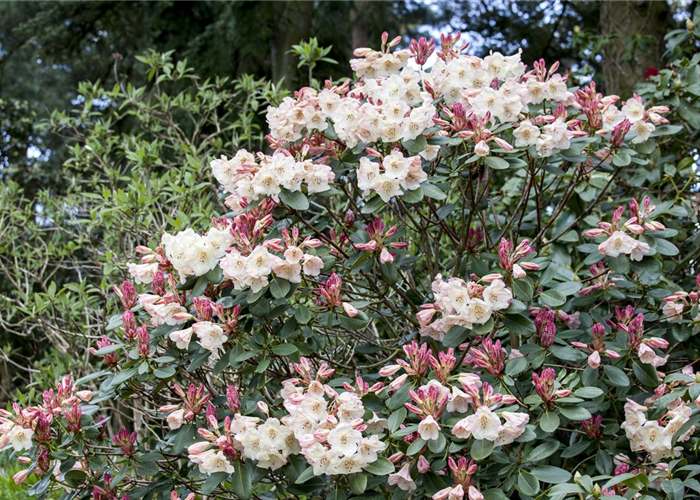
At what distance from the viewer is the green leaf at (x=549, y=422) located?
171 centimetres

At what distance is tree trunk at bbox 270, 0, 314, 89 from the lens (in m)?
5.48

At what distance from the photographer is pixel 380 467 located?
1652mm

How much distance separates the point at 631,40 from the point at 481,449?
11.3ft

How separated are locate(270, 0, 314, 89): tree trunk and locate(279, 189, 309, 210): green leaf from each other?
367 cm

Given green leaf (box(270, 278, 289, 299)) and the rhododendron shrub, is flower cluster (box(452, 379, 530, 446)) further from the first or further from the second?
green leaf (box(270, 278, 289, 299))

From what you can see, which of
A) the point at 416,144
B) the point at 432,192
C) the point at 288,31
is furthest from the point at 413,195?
the point at 288,31

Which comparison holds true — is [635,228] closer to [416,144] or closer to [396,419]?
[416,144]

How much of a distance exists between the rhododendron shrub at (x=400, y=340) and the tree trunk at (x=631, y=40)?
2.25 meters

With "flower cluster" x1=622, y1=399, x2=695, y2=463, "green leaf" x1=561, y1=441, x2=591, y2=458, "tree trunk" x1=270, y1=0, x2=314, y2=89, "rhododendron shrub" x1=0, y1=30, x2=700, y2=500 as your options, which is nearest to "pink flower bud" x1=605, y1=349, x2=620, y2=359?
"rhododendron shrub" x1=0, y1=30, x2=700, y2=500

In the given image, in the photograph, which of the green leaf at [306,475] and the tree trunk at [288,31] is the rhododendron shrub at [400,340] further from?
the tree trunk at [288,31]

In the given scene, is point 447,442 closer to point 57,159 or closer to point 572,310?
point 572,310

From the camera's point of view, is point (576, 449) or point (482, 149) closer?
point (482, 149)

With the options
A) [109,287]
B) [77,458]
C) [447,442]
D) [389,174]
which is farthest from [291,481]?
[109,287]

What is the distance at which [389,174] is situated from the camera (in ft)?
6.25
